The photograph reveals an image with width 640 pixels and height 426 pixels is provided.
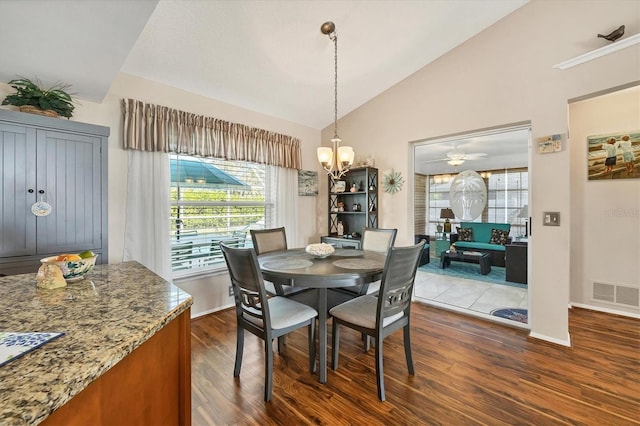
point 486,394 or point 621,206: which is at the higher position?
point 621,206

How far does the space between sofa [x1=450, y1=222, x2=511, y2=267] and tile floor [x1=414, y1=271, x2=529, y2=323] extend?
1.21ft

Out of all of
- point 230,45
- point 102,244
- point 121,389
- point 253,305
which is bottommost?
point 253,305

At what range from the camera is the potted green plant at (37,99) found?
197cm

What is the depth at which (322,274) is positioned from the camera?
1.90 meters

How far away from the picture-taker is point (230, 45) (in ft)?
8.45

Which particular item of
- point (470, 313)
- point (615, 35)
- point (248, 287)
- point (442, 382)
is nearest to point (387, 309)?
point (442, 382)

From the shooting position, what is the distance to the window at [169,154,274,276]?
307 cm

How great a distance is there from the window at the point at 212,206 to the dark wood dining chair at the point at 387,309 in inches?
75.6

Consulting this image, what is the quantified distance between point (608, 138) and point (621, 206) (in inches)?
32.0

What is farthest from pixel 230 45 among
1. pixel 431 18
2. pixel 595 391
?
pixel 595 391

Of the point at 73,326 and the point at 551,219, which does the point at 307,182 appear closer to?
the point at 551,219

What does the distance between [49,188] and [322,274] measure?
2082mm

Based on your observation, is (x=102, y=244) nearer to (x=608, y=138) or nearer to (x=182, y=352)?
(x=182, y=352)

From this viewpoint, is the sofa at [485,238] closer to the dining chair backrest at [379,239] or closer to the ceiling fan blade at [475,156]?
the ceiling fan blade at [475,156]
